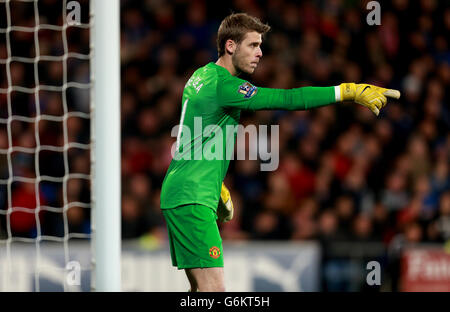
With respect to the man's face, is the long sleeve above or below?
below

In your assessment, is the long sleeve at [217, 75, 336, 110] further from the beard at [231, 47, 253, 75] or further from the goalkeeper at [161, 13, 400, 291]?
the beard at [231, 47, 253, 75]

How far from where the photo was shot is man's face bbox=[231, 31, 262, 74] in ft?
12.4

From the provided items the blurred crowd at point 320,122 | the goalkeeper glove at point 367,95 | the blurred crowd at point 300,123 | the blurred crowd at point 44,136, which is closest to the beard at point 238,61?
the goalkeeper glove at point 367,95

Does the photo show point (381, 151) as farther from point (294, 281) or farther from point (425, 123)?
point (294, 281)

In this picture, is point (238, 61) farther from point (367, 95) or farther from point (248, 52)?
point (367, 95)

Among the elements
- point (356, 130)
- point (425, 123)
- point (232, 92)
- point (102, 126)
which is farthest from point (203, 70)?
point (425, 123)

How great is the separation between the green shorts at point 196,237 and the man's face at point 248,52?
740 millimetres

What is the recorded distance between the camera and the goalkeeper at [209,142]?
3.67 meters

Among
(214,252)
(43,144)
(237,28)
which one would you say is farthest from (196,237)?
(43,144)

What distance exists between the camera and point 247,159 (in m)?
7.92

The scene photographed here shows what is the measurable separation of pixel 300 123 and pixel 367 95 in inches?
202
